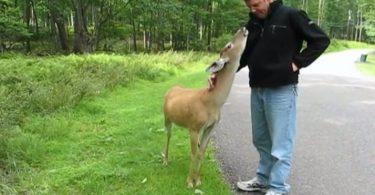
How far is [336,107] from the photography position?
40.0 ft

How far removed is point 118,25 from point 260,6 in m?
39.7

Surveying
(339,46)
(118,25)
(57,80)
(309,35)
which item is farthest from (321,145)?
(339,46)

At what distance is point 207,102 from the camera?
5.47 metres

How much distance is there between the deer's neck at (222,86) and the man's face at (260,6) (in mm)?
628

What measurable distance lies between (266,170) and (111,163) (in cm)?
197

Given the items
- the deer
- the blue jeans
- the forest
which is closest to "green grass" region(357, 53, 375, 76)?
the forest

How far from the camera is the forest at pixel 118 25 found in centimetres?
3153

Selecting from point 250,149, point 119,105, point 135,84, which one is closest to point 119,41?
point 135,84

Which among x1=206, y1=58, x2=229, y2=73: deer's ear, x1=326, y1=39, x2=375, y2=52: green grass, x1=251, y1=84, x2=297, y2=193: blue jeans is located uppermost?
x1=206, y1=58, x2=229, y2=73: deer's ear

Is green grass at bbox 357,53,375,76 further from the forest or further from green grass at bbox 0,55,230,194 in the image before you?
green grass at bbox 0,55,230,194

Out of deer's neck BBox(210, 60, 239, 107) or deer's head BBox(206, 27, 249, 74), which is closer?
deer's head BBox(206, 27, 249, 74)

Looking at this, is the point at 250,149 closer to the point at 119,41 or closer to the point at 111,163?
the point at 111,163

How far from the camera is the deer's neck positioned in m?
5.38

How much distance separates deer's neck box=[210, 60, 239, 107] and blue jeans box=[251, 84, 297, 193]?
283 millimetres
